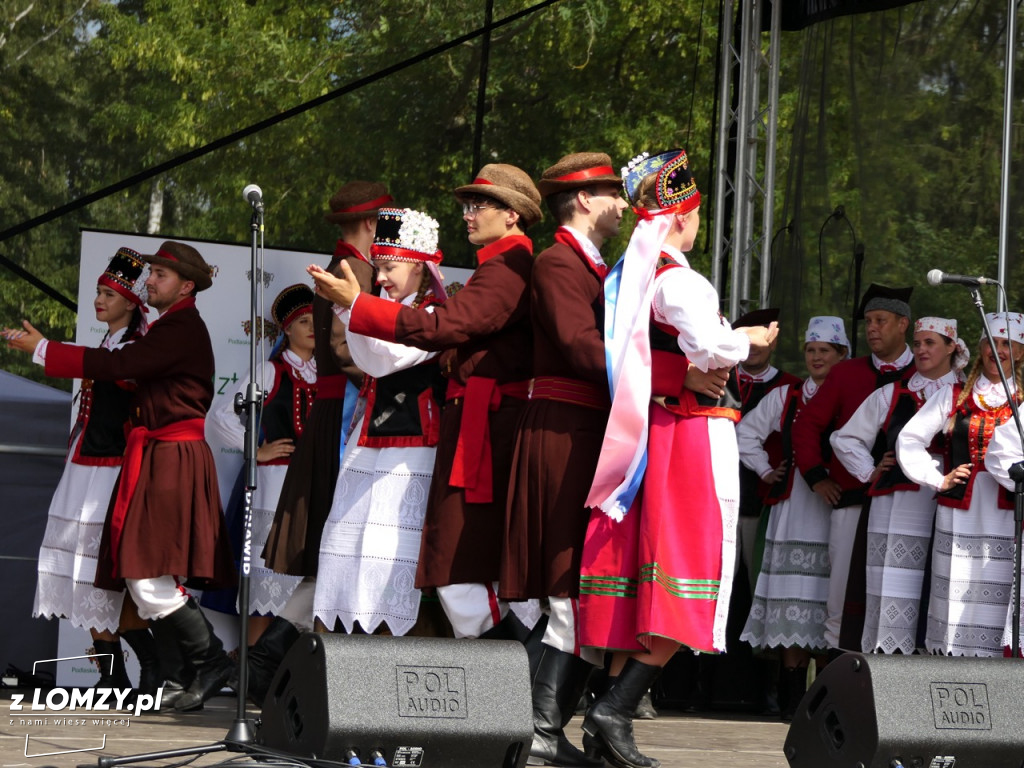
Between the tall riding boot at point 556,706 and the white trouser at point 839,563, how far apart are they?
2428mm

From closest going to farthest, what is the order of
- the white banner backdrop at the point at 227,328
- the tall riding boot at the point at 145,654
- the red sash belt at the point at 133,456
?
the red sash belt at the point at 133,456 < the tall riding boot at the point at 145,654 < the white banner backdrop at the point at 227,328

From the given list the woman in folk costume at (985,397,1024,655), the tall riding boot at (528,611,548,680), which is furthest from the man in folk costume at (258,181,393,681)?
the woman in folk costume at (985,397,1024,655)

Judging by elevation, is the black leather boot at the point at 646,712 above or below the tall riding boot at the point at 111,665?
below

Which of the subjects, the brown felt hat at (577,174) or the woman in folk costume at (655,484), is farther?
the brown felt hat at (577,174)

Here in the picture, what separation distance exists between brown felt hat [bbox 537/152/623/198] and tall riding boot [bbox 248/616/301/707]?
1900mm

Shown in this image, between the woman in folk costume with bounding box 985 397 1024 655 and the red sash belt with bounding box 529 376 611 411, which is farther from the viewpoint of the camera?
the woman in folk costume with bounding box 985 397 1024 655

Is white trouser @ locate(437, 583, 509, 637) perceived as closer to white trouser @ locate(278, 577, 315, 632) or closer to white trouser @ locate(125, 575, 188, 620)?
white trouser @ locate(278, 577, 315, 632)

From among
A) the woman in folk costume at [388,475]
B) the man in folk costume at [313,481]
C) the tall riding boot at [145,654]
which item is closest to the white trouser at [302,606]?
the man in folk costume at [313,481]

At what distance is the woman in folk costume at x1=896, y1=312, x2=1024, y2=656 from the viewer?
5867 mm

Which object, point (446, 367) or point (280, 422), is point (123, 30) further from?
point (446, 367)

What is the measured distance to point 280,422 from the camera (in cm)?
625

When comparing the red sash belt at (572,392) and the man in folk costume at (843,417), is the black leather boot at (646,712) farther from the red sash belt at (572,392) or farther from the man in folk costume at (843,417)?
the red sash belt at (572,392)

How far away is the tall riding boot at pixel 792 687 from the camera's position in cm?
659

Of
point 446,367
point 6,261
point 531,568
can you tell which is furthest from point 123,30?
point 531,568
